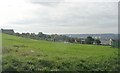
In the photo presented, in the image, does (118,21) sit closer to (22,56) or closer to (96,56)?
(96,56)

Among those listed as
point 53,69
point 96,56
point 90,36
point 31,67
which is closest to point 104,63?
point 96,56

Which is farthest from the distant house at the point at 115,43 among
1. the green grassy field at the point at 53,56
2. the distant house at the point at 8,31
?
the distant house at the point at 8,31

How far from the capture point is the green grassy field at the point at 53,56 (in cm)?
670

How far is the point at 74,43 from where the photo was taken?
7.24 metres

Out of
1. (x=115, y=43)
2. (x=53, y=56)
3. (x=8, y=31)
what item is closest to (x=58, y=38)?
(x=53, y=56)

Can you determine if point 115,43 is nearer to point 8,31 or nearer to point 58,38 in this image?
point 58,38

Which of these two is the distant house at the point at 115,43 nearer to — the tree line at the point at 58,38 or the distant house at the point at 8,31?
the tree line at the point at 58,38

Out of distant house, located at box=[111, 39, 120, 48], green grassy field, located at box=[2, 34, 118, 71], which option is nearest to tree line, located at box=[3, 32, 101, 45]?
green grassy field, located at box=[2, 34, 118, 71]

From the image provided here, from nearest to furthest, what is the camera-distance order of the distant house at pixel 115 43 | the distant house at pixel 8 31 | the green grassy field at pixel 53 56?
1. the green grassy field at pixel 53 56
2. the distant house at pixel 8 31
3. the distant house at pixel 115 43

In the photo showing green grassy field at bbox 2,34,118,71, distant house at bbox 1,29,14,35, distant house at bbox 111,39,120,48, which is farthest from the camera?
distant house at bbox 111,39,120,48

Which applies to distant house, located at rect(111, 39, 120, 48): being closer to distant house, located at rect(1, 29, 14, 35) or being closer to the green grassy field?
the green grassy field

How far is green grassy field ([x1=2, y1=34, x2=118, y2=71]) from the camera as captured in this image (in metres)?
6.70

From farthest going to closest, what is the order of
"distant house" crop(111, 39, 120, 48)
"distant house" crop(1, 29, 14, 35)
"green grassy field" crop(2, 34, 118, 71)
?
"distant house" crop(111, 39, 120, 48)
"distant house" crop(1, 29, 14, 35)
"green grassy field" crop(2, 34, 118, 71)

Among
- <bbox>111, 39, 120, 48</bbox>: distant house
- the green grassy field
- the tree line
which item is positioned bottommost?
the green grassy field
